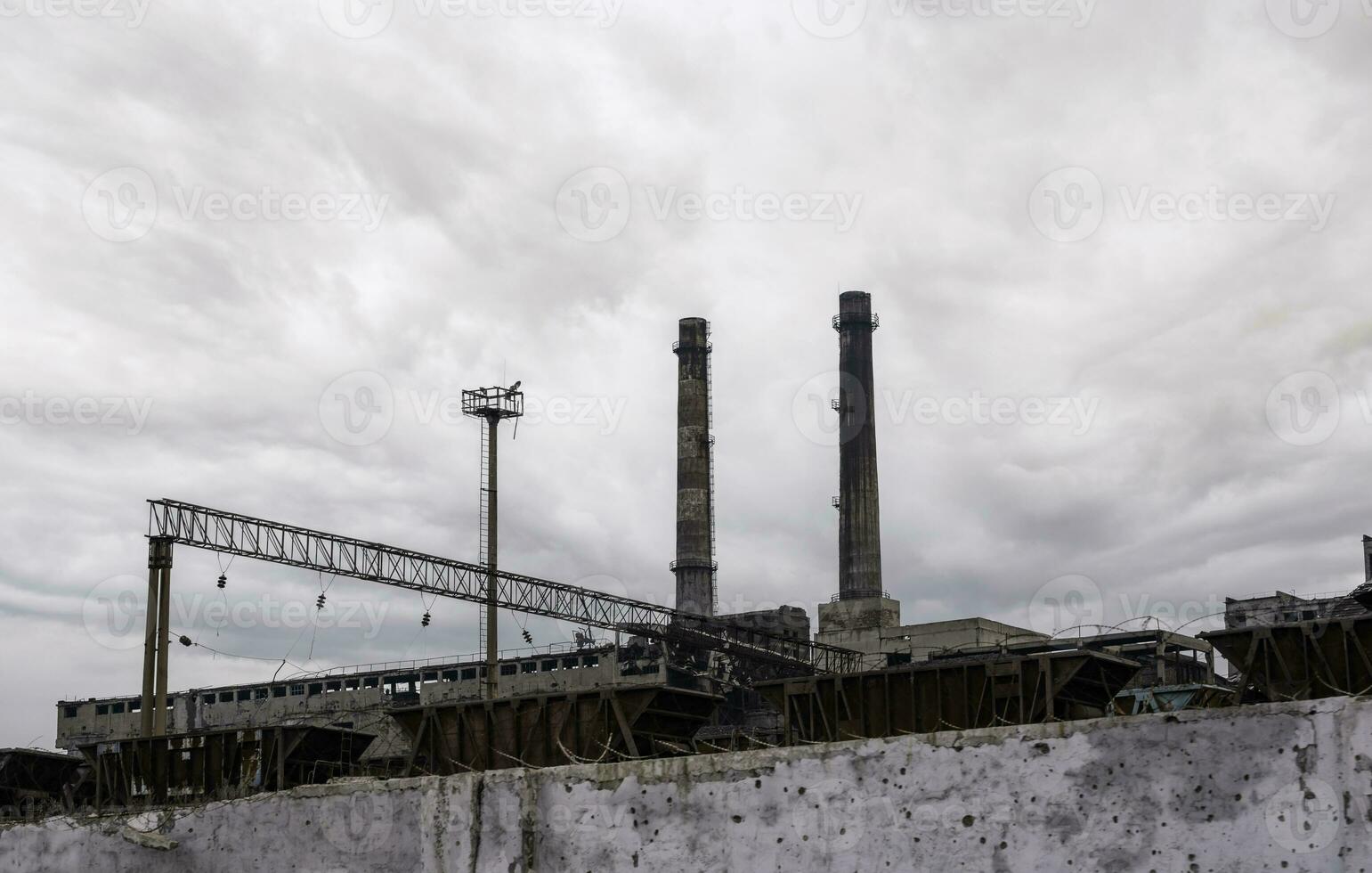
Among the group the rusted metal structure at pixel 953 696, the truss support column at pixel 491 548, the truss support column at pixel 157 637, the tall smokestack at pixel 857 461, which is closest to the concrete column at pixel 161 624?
the truss support column at pixel 157 637

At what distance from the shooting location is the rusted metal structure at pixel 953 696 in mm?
17156

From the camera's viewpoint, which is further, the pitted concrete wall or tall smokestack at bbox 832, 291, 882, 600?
tall smokestack at bbox 832, 291, 882, 600

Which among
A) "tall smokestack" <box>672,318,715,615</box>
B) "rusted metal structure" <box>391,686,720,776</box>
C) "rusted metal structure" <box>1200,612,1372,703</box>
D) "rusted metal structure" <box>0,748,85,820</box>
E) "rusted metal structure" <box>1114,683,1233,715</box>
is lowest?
"rusted metal structure" <box>0,748,85,820</box>

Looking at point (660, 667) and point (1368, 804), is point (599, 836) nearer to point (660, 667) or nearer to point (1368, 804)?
point (1368, 804)

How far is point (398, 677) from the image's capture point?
6719cm

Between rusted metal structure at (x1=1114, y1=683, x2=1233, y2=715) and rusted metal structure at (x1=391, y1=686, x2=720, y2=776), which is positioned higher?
rusted metal structure at (x1=1114, y1=683, x2=1233, y2=715)

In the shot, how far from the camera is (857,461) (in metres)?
61.6

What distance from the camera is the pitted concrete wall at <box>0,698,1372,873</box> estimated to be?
13031mm

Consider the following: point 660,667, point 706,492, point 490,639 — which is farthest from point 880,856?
point 706,492

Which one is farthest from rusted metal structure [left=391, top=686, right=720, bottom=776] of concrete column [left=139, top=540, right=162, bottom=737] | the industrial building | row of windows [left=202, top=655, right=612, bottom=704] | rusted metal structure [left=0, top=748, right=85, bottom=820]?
row of windows [left=202, top=655, right=612, bottom=704]

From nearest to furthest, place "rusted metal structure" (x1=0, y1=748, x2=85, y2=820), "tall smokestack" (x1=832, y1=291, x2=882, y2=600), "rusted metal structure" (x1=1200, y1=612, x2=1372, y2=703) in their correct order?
"rusted metal structure" (x1=1200, y1=612, x2=1372, y2=703) → "rusted metal structure" (x1=0, y1=748, x2=85, y2=820) → "tall smokestack" (x1=832, y1=291, x2=882, y2=600)

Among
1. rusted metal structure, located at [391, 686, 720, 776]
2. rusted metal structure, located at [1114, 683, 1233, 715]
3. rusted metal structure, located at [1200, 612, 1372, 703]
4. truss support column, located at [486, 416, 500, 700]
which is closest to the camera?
rusted metal structure, located at [1200, 612, 1372, 703]

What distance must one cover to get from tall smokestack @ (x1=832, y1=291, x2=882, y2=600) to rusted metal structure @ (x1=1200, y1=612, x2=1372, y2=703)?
44.6 m

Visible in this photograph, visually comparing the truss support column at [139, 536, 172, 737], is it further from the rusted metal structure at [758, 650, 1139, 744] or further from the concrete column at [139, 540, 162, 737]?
the rusted metal structure at [758, 650, 1139, 744]
